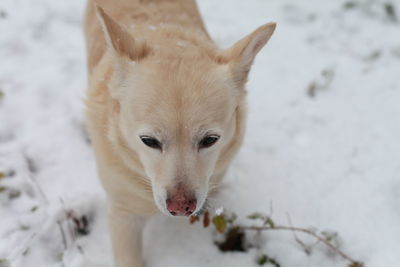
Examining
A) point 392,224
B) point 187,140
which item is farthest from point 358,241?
point 187,140

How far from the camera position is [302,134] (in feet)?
12.4

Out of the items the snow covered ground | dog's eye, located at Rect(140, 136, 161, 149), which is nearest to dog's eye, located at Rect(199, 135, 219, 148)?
dog's eye, located at Rect(140, 136, 161, 149)

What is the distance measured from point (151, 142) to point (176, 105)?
0.79 feet

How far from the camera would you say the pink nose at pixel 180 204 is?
2125 millimetres

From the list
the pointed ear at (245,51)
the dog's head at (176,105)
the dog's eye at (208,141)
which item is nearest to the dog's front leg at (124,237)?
the dog's head at (176,105)

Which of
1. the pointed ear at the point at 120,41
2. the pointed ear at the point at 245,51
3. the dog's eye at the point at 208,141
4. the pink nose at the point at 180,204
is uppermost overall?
the pointed ear at the point at 120,41

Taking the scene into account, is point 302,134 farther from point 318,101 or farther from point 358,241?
point 358,241

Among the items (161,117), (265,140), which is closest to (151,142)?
(161,117)

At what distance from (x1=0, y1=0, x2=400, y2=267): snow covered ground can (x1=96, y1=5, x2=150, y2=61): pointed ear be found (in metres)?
1.29

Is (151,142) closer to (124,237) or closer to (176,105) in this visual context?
(176,105)

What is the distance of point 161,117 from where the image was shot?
212 cm

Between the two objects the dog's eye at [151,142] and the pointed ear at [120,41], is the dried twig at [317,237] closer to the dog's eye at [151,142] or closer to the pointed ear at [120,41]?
the dog's eye at [151,142]

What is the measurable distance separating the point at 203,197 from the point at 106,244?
42.0 inches

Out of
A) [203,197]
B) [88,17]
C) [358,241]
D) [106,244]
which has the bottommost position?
[358,241]
